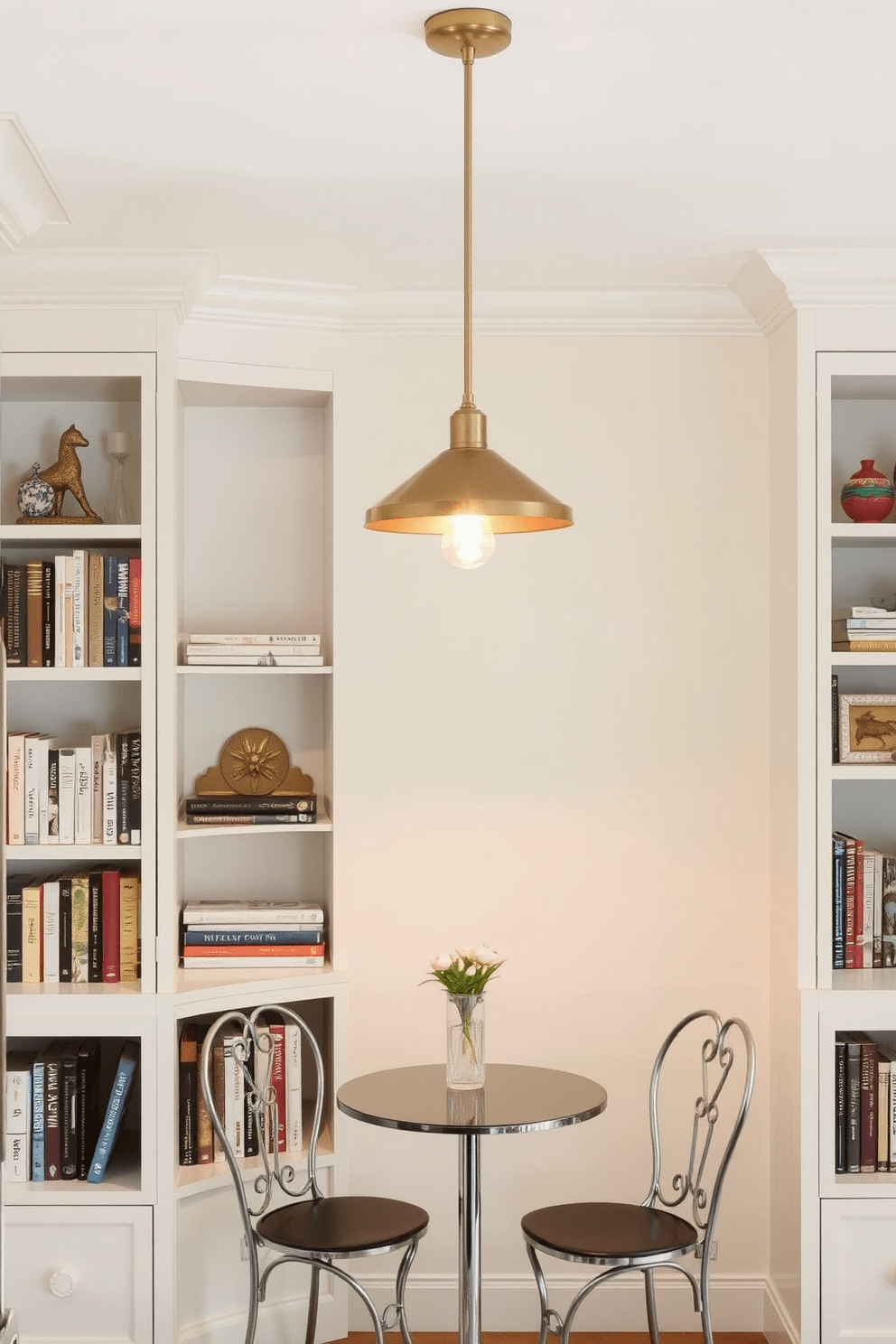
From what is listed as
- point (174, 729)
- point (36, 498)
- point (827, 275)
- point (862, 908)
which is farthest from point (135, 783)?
point (827, 275)

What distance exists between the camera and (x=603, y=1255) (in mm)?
2637

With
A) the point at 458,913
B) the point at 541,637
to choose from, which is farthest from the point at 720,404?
the point at 458,913

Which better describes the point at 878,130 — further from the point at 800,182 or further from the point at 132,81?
the point at 132,81

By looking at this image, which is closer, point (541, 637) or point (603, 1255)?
point (603, 1255)

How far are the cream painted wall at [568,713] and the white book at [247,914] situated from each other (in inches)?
3.8

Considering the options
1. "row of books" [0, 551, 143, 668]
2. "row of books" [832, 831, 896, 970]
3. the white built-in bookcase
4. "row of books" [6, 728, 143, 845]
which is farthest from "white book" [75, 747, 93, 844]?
"row of books" [832, 831, 896, 970]

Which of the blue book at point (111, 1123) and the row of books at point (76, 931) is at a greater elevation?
the row of books at point (76, 931)

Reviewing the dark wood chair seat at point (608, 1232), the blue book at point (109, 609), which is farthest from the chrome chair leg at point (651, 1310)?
the blue book at point (109, 609)

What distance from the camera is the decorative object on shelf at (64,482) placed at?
3.29 m

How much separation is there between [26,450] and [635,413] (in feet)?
5.43

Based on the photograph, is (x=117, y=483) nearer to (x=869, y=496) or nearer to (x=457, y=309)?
(x=457, y=309)

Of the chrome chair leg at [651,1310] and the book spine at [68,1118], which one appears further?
the book spine at [68,1118]

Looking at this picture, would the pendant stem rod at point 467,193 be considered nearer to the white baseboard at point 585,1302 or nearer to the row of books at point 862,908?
the row of books at point 862,908

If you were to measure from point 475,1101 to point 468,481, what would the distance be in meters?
1.45
